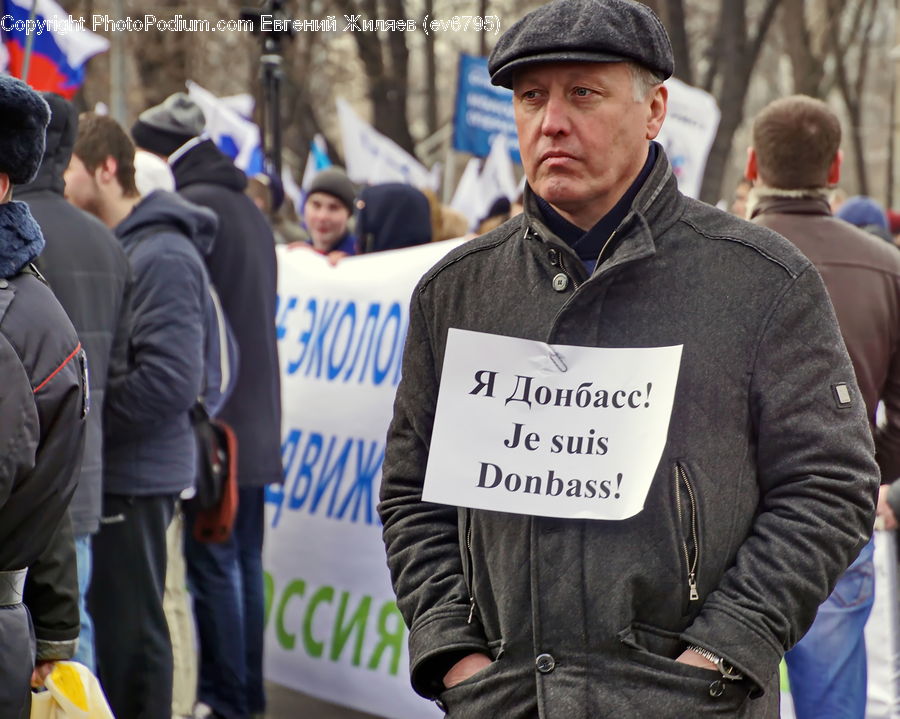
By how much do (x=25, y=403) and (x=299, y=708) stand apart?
379 cm

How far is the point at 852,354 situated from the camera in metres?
4.16

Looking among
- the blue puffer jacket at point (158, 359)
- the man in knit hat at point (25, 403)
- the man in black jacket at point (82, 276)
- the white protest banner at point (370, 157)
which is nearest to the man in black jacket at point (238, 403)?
the blue puffer jacket at point (158, 359)

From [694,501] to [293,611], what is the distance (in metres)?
4.25

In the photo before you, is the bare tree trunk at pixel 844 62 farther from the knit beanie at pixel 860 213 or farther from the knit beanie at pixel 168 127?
the knit beanie at pixel 168 127

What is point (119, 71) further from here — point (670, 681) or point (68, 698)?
point (670, 681)

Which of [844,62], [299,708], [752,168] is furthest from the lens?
[844,62]

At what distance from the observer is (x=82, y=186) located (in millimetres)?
5141

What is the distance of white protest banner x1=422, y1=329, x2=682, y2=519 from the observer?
96.3 inches

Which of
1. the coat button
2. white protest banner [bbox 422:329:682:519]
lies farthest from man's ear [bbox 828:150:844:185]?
the coat button

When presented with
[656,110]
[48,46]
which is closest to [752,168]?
[656,110]

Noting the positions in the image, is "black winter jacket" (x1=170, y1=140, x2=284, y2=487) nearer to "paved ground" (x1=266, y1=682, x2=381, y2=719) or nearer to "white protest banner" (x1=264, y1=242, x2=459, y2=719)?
"white protest banner" (x1=264, y1=242, x2=459, y2=719)

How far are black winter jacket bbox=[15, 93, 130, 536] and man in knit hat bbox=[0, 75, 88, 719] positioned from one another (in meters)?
1.35

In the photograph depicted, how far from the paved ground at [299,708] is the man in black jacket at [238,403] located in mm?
257

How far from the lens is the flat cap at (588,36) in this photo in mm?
2455
